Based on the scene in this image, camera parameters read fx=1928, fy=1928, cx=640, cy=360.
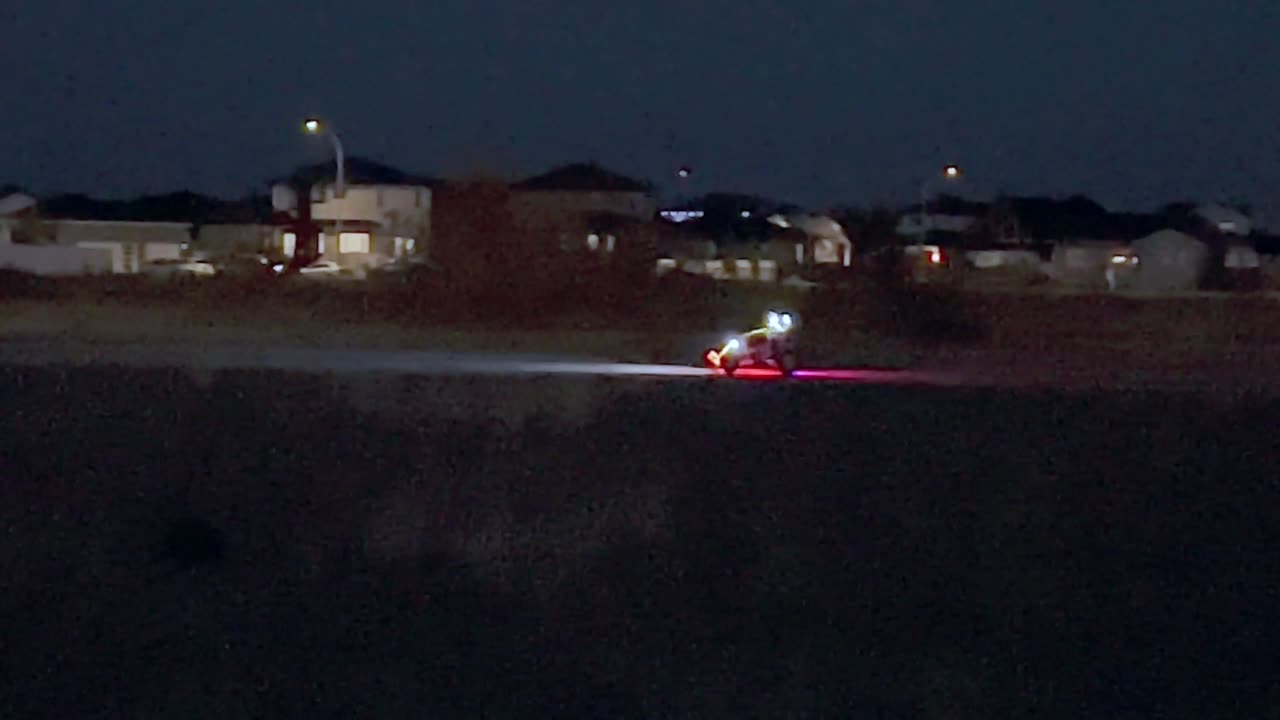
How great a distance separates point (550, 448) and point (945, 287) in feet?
74.8

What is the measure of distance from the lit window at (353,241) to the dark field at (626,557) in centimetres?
4604

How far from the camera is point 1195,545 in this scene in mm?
11680

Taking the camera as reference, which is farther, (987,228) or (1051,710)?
(987,228)

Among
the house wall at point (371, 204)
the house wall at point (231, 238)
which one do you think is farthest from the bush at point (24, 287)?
the house wall at point (371, 204)

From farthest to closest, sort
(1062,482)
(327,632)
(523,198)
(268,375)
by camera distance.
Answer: (523,198), (268,375), (1062,482), (327,632)

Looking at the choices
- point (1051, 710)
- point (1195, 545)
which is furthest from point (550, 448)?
point (1051, 710)

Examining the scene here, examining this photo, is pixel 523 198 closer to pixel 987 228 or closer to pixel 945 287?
pixel 945 287

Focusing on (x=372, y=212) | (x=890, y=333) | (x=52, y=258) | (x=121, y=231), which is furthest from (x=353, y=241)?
(x=890, y=333)

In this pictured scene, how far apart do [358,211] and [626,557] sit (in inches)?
2280

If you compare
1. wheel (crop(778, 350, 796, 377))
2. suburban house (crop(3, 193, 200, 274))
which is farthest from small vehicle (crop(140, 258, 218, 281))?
wheel (crop(778, 350, 796, 377))

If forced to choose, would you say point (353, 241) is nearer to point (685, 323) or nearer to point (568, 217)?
point (568, 217)

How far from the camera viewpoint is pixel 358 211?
223 feet

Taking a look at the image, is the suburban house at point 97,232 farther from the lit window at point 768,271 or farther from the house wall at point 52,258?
the lit window at point 768,271

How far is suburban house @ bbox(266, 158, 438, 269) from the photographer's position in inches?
2265
